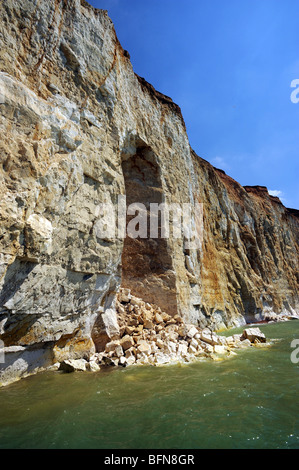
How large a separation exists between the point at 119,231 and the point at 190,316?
6.15m

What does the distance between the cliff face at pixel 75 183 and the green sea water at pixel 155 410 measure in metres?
1.65

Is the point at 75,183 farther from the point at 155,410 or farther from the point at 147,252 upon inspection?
the point at 147,252

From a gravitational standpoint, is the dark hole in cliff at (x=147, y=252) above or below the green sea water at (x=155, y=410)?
above

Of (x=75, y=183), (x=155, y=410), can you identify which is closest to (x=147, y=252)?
(x=75, y=183)

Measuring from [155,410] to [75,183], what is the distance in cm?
584

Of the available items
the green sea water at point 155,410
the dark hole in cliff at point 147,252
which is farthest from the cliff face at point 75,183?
the green sea water at point 155,410

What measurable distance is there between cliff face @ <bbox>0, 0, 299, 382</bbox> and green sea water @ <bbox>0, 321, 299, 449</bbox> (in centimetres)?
165

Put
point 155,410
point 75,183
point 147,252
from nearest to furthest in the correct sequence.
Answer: point 155,410
point 75,183
point 147,252

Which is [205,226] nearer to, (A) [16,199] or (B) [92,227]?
(B) [92,227]

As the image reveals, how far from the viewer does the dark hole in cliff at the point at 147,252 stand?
451 inches

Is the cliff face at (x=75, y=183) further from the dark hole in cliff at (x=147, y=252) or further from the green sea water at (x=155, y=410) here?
the green sea water at (x=155, y=410)

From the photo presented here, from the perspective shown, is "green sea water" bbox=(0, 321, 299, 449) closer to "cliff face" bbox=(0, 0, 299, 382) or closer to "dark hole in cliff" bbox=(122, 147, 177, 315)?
"cliff face" bbox=(0, 0, 299, 382)

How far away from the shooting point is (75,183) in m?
7.19

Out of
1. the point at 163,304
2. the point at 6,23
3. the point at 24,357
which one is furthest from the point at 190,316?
the point at 6,23
